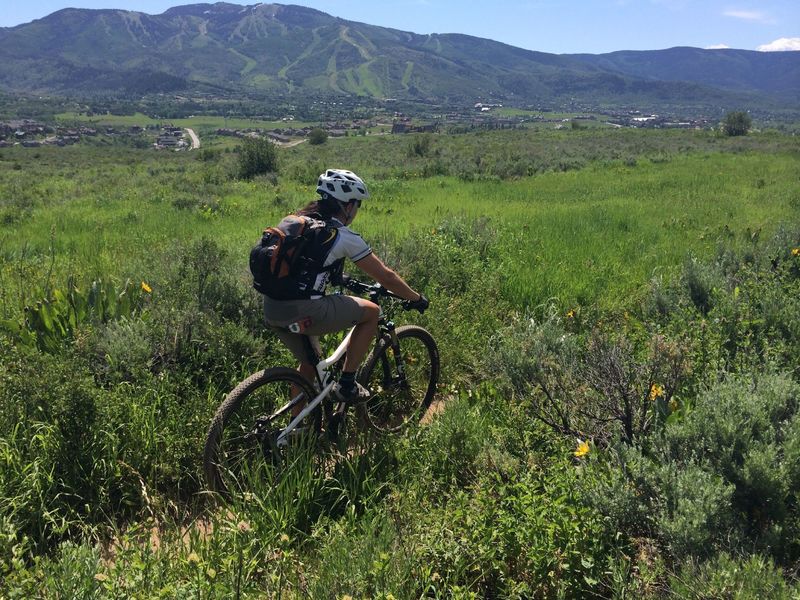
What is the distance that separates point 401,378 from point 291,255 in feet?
6.45

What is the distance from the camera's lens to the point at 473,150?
113ft

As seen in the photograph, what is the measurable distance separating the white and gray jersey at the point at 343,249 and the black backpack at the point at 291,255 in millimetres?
32

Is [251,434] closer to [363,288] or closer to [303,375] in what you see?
[303,375]

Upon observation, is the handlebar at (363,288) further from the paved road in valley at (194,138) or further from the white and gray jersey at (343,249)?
the paved road in valley at (194,138)

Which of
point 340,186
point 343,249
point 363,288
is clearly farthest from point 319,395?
point 340,186

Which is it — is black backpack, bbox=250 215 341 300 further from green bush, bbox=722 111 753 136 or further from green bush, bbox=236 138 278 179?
green bush, bbox=722 111 753 136

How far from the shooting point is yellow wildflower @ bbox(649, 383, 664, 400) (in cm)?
387

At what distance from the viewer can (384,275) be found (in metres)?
3.91

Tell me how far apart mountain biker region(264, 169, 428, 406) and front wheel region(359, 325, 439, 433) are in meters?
0.49

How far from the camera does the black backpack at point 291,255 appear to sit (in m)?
3.52

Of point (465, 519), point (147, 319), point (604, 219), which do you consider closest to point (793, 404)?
point (465, 519)

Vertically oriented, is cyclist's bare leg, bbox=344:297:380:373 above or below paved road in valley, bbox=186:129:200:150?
below

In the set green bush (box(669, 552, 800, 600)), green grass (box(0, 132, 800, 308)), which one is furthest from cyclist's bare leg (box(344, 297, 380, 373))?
green grass (box(0, 132, 800, 308))

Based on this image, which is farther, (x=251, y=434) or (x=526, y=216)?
→ (x=526, y=216)
